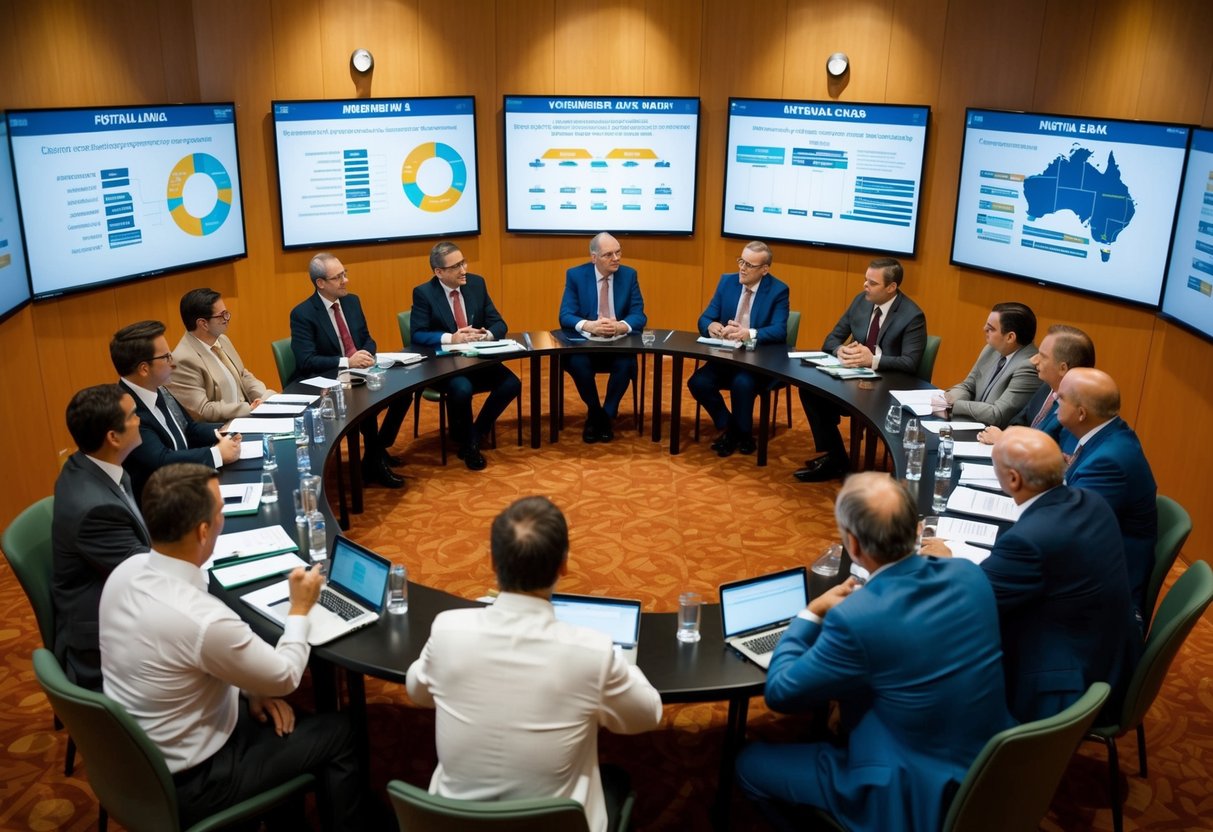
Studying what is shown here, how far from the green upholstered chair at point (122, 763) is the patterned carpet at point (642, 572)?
2.93 ft

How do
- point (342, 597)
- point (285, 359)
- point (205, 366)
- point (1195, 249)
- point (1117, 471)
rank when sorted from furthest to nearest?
1. point (285, 359)
2. point (1195, 249)
3. point (205, 366)
4. point (1117, 471)
5. point (342, 597)

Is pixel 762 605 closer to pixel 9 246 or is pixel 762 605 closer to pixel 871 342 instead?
pixel 871 342

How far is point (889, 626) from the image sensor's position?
2.60 m

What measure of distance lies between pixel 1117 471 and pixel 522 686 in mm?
2523

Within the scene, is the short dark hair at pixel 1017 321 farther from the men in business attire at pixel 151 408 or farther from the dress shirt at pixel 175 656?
the dress shirt at pixel 175 656

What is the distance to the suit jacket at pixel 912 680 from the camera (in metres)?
2.60

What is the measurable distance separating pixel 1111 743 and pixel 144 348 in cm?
400

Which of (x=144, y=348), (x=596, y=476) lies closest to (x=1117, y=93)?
(x=596, y=476)

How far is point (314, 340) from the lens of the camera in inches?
248

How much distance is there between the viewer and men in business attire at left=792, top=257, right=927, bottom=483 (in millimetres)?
6238

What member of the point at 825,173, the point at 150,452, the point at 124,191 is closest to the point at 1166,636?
the point at 150,452

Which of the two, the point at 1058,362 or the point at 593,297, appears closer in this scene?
the point at 1058,362

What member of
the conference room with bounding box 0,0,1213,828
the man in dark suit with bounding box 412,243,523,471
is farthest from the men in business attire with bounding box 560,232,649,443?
the man in dark suit with bounding box 412,243,523,471

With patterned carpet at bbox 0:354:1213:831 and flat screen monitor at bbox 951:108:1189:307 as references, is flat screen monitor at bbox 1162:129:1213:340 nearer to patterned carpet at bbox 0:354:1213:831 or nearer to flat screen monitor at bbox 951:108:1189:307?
flat screen monitor at bbox 951:108:1189:307
